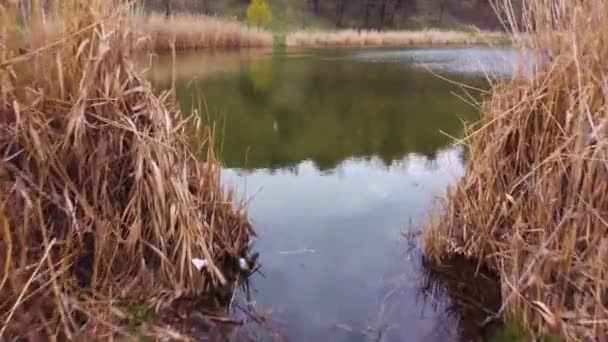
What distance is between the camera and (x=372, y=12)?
88.1 ft

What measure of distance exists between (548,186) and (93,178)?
1455mm

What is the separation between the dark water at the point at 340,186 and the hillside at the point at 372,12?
15517 millimetres

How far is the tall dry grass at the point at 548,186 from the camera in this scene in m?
1.59

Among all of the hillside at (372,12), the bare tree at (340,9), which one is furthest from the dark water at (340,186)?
the bare tree at (340,9)

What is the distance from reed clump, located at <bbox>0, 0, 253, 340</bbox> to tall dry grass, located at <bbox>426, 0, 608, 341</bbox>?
3.23ft

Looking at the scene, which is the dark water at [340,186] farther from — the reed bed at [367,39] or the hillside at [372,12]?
the hillside at [372,12]

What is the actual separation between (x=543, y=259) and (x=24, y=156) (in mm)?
1551

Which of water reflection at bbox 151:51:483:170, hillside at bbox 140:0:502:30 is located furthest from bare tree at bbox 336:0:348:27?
water reflection at bbox 151:51:483:170

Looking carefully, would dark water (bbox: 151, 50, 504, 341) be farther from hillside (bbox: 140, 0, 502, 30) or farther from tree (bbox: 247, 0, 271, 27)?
hillside (bbox: 140, 0, 502, 30)

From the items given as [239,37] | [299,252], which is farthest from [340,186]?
[239,37]

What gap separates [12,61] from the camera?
164 cm

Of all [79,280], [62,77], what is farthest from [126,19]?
[79,280]

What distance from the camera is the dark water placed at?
1963 mm

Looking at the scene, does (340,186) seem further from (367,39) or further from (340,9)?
(340,9)
